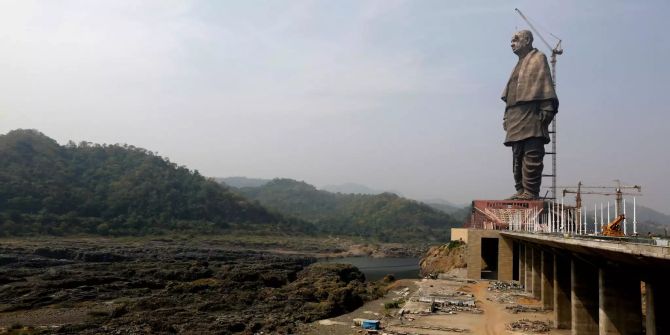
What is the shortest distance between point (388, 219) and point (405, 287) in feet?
430

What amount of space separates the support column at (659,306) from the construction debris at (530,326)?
13.8 m

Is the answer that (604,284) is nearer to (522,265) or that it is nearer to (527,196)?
(522,265)

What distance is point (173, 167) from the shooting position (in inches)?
6088

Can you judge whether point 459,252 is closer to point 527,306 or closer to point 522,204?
point 522,204

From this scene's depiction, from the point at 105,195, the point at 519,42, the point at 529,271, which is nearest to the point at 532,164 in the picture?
the point at 519,42

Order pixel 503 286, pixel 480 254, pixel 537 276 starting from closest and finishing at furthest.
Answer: pixel 537 276
pixel 503 286
pixel 480 254

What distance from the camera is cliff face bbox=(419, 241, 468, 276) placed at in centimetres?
6531

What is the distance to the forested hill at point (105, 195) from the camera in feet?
324

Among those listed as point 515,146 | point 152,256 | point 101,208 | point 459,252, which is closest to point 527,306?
point 459,252

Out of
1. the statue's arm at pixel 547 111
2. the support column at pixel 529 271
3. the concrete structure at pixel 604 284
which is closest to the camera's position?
the concrete structure at pixel 604 284

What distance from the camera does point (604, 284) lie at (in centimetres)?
2280

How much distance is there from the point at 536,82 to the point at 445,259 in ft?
85.2

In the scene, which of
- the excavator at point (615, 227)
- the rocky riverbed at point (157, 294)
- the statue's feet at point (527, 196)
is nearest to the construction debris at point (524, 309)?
the excavator at point (615, 227)

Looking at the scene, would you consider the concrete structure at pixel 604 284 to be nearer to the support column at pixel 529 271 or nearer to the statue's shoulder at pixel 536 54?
the support column at pixel 529 271
